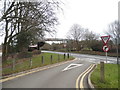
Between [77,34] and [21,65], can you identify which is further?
[77,34]

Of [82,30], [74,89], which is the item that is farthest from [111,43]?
[74,89]

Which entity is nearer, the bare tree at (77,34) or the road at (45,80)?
the road at (45,80)

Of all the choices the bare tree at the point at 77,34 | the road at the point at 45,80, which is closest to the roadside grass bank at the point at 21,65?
the road at the point at 45,80

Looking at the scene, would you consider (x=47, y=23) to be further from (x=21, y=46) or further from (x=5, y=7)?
(x=21, y=46)

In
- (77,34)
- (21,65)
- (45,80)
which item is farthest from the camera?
(77,34)

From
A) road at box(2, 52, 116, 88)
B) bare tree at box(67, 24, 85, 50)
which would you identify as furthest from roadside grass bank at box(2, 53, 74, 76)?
bare tree at box(67, 24, 85, 50)

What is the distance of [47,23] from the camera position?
15758 mm

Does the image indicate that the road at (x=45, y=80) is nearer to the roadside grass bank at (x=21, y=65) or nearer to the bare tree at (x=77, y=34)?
the roadside grass bank at (x=21, y=65)

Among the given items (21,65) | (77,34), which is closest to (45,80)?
(21,65)

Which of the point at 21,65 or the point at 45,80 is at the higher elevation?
the point at 45,80

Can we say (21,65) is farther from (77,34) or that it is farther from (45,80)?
(77,34)

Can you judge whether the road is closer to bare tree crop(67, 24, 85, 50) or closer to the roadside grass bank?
the roadside grass bank

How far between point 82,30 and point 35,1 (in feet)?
150

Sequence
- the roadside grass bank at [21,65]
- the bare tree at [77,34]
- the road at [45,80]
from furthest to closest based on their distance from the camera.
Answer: the bare tree at [77,34], the roadside grass bank at [21,65], the road at [45,80]
